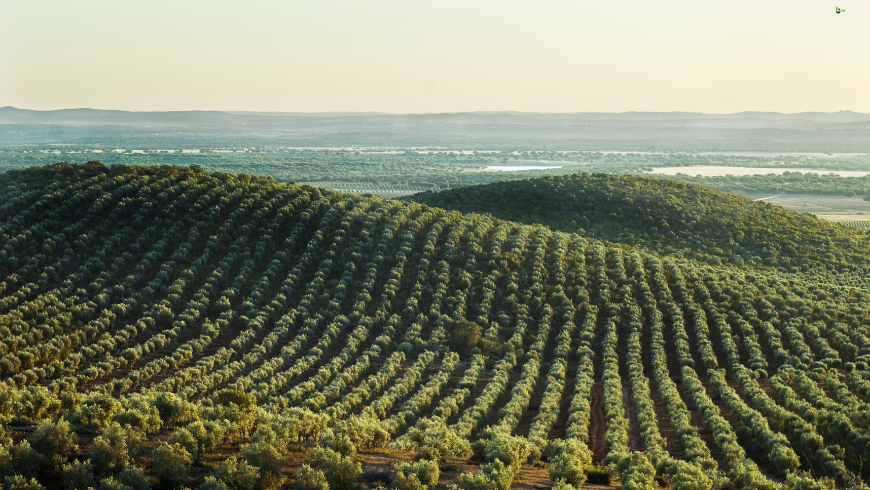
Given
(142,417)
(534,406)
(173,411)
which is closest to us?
(142,417)

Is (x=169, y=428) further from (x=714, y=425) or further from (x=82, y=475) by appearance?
(x=714, y=425)

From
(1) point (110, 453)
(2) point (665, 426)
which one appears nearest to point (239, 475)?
(1) point (110, 453)

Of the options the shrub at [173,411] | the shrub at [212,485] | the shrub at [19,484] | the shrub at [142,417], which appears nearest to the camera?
the shrub at [19,484]

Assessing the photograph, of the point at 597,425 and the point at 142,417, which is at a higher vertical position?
the point at 142,417

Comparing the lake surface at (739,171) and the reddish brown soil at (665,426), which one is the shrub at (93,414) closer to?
the reddish brown soil at (665,426)

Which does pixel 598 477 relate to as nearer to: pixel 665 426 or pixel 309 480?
pixel 665 426

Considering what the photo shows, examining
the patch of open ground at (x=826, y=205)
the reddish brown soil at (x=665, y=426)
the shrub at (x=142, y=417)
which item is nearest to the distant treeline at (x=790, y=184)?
the patch of open ground at (x=826, y=205)

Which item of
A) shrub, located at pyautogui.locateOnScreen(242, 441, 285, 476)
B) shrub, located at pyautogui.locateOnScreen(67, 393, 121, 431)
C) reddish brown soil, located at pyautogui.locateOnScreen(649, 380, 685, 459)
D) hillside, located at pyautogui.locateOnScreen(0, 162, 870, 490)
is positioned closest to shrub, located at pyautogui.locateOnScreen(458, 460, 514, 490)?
hillside, located at pyautogui.locateOnScreen(0, 162, 870, 490)
